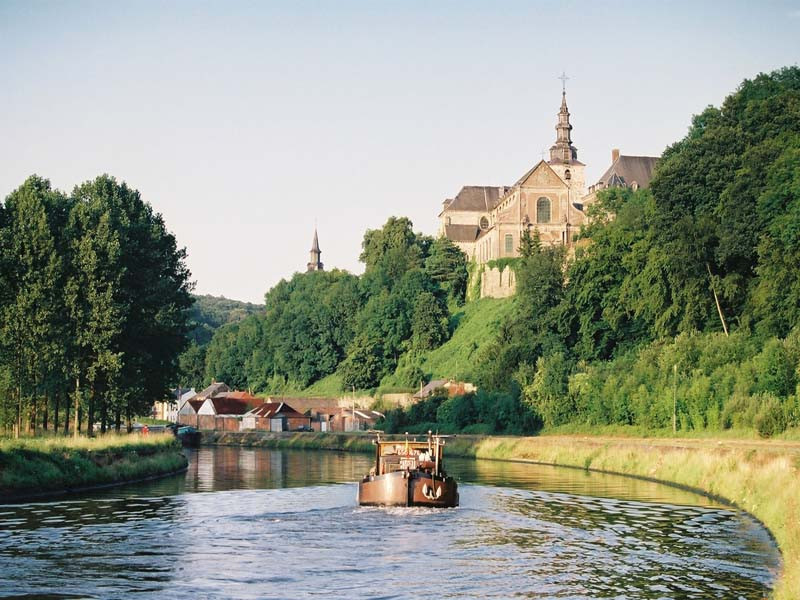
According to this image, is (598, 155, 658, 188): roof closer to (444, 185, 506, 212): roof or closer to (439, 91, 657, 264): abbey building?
(439, 91, 657, 264): abbey building

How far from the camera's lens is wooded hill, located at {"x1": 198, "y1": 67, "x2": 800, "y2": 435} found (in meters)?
73.9

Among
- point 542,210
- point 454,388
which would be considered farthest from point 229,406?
point 542,210

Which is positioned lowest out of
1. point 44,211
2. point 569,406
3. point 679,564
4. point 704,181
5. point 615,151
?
point 679,564

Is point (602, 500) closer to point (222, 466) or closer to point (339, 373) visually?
A: point (222, 466)

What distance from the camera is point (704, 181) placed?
302 feet

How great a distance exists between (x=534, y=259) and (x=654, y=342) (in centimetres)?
3404

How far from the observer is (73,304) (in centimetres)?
6306

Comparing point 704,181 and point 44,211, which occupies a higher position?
point 704,181

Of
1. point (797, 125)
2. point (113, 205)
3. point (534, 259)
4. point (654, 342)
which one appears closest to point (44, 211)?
point (113, 205)

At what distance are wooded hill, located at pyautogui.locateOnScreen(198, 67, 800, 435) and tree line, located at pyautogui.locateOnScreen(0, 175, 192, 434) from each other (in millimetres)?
35417

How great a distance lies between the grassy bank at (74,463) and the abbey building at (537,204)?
9356 cm

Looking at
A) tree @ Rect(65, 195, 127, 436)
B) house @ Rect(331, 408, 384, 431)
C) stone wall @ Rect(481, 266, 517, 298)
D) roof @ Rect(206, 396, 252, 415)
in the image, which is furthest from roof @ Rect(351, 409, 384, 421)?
tree @ Rect(65, 195, 127, 436)

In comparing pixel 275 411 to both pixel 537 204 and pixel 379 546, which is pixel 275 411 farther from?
pixel 379 546

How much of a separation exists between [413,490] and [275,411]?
329 feet
